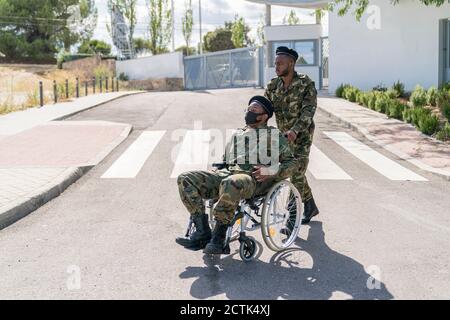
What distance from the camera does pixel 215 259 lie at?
16.4 feet

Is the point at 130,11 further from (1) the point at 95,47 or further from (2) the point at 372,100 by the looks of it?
(2) the point at 372,100

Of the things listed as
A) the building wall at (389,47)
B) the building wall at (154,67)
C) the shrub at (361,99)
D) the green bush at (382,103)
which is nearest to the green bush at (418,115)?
the green bush at (382,103)

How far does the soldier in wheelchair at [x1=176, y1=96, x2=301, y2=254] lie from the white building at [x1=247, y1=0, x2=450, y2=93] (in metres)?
15.9

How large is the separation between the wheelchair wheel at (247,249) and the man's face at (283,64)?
180 cm

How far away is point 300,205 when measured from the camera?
5422 mm

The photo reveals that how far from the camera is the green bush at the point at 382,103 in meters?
16.9

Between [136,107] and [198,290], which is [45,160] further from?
[136,107]

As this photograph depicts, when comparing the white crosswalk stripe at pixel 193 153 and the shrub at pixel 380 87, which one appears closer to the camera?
the white crosswalk stripe at pixel 193 153

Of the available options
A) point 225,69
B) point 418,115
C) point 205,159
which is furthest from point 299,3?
point 205,159

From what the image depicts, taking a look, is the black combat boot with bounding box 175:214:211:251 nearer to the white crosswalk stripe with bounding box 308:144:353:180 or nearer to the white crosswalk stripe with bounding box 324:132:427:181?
the white crosswalk stripe with bounding box 308:144:353:180

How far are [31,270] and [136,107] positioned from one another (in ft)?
50.3

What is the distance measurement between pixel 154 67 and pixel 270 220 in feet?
127

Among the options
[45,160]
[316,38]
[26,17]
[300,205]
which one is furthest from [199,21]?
[300,205]

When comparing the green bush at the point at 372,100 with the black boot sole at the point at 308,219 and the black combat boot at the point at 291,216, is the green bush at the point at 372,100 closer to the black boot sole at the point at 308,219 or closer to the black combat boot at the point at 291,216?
the black boot sole at the point at 308,219
